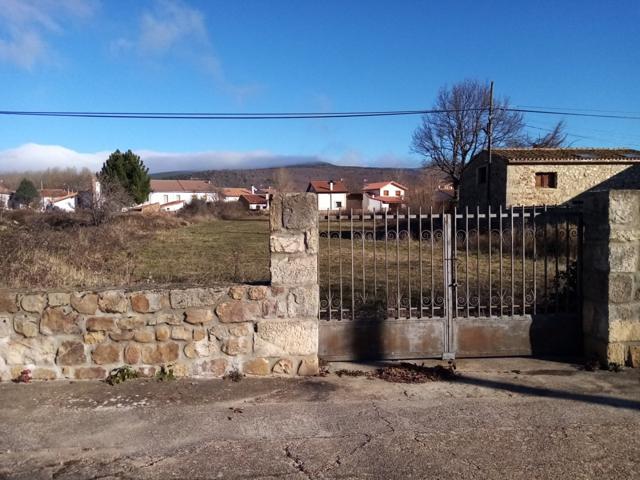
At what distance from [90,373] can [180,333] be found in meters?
0.97

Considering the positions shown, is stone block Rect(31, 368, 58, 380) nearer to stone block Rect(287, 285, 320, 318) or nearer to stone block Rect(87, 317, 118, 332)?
stone block Rect(87, 317, 118, 332)

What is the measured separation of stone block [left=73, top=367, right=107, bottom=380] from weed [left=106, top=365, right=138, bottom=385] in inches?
3.4

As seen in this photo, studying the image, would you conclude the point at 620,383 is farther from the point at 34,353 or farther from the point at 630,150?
the point at 630,150

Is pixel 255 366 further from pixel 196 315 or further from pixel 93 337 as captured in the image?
pixel 93 337

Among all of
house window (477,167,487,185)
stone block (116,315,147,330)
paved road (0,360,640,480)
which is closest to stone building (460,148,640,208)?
house window (477,167,487,185)

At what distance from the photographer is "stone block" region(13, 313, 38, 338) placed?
5.48 meters

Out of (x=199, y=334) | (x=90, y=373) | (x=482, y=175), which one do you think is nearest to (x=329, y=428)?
(x=199, y=334)

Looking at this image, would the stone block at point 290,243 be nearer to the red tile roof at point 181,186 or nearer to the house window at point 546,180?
the house window at point 546,180

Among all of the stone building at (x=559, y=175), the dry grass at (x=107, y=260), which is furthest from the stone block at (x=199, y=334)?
the stone building at (x=559, y=175)

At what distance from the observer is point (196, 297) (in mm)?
5605

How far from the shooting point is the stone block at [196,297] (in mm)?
5578

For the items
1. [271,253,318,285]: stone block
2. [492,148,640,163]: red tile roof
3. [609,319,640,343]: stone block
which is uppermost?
[492,148,640,163]: red tile roof

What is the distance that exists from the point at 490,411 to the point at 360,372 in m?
1.49

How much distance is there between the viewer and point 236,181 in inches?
6127
